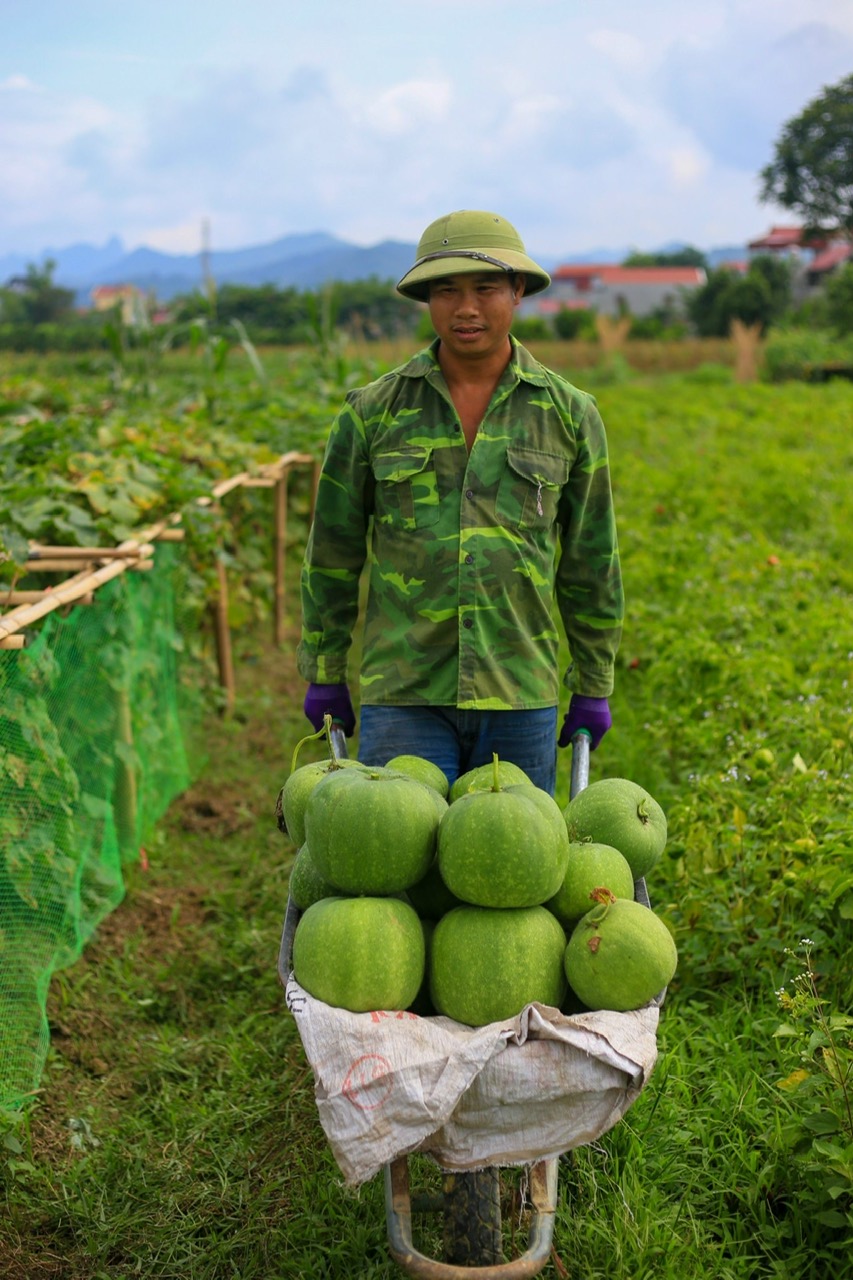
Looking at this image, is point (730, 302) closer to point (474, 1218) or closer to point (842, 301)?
point (842, 301)

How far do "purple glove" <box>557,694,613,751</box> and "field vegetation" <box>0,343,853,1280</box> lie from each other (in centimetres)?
79

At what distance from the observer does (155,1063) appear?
3912 millimetres

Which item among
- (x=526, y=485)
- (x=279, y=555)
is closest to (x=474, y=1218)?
(x=526, y=485)

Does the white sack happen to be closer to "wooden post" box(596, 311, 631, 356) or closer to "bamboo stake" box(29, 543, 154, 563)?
"bamboo stake" box(29, 543, 154, 563)

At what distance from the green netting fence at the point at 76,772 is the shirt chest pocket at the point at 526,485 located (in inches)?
64.9

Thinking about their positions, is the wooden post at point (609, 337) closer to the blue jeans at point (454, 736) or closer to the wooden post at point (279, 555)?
the wooden post at point (279, 555)

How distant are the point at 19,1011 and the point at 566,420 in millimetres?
2475

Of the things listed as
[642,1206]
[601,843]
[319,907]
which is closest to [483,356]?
[601,843]

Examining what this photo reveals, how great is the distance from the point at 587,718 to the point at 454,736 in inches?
17.6

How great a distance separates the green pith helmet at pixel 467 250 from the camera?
3.09 meters

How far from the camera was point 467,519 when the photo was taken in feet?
10.9

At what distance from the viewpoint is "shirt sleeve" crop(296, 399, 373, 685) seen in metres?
3.49

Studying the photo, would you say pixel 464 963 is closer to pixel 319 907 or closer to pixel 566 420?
pixel 319 907

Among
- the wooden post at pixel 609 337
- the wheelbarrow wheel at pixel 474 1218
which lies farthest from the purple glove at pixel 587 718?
the wooden post at pixel 609 337
